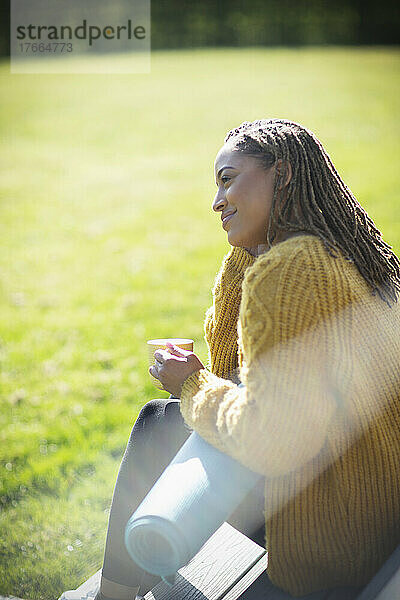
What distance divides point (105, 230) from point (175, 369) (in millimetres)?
6382

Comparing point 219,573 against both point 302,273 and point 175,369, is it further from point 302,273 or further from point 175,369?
point 302,273

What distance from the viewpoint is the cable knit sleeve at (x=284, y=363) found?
4.48 ft

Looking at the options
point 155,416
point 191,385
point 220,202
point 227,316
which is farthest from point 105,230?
point 191,385

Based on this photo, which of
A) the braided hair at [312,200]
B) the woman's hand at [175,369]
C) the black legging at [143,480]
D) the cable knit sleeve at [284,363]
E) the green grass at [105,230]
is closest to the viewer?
Result: the cable knit sleeve at [284,363]

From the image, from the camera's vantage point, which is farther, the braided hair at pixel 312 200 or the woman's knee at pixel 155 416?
the woman's knee at pixel 155 416

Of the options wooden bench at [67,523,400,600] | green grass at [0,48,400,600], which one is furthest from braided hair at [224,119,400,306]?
green grass at [0,48,400,600]

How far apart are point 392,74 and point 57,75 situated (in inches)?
245

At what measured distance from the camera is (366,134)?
34.9ft

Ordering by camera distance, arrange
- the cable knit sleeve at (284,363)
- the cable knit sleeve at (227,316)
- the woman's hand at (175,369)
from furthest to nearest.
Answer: the cable knit sleeve at (227,316) → the woman's hand at (175,369) → the cable knit sleeve at (284,363)

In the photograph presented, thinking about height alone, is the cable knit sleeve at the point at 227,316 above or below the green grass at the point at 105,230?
above

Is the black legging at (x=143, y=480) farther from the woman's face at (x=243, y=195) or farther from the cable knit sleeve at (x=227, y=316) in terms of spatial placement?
the woman's face at (x=243, y=195)

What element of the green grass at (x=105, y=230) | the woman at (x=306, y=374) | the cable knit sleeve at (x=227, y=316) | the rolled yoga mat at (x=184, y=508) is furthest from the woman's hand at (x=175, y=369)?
the green grass at (x=105, y=230)

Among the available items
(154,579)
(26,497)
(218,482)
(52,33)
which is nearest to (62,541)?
(26,497)

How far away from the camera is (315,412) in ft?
4.52
